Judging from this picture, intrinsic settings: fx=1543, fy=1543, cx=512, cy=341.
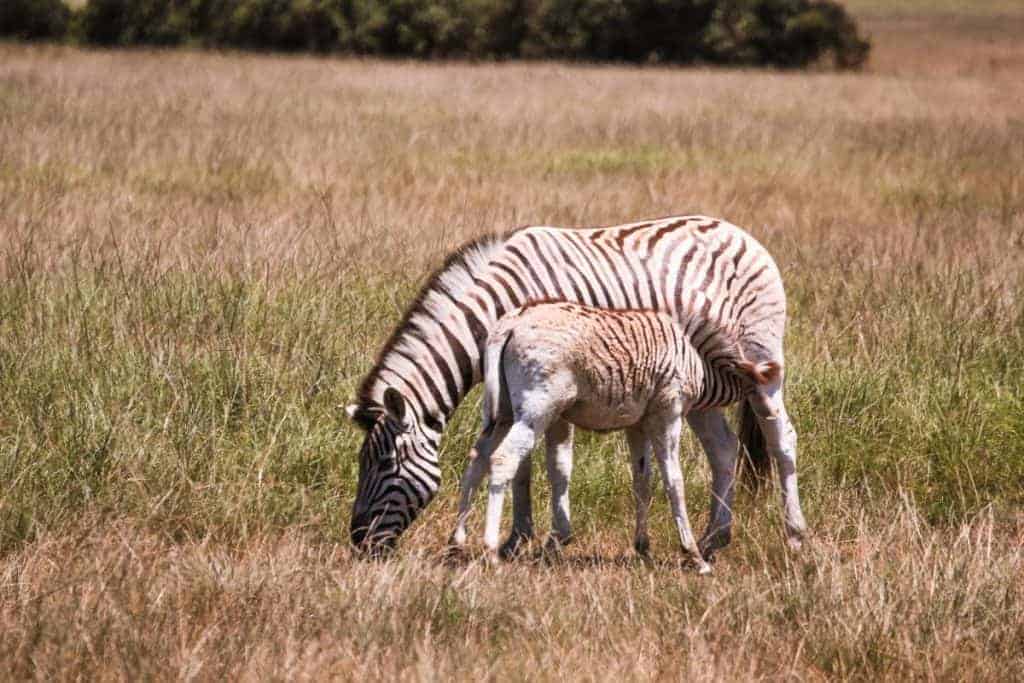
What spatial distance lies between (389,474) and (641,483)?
95cm

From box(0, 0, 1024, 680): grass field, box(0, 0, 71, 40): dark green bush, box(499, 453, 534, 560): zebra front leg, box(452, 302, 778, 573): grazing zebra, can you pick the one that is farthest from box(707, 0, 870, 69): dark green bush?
box(452, 302, 778, 573): grazing zebra

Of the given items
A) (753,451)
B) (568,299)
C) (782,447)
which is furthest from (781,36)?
(568,299)

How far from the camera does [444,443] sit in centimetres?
687

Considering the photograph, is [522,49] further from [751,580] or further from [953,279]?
[751,580]

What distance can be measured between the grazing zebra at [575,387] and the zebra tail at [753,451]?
1084mm

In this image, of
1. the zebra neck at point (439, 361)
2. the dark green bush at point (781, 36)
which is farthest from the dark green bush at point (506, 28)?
the zebra neck at point (439, 361)

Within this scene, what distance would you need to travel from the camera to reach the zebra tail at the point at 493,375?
208 inches

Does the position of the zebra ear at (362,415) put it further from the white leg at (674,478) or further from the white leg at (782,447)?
the white leg at (782,447)

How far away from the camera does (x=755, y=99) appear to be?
24.3 m

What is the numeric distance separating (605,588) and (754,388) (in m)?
1.20

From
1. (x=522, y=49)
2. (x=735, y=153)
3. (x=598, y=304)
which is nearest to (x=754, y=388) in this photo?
(x=598, y=304)

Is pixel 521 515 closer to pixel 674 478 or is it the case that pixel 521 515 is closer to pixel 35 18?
pixel 674 478

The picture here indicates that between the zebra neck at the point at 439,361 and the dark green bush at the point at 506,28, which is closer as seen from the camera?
the zebra neck at the point at 439,361

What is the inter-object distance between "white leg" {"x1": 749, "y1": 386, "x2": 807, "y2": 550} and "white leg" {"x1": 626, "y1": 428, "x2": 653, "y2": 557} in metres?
0.62
